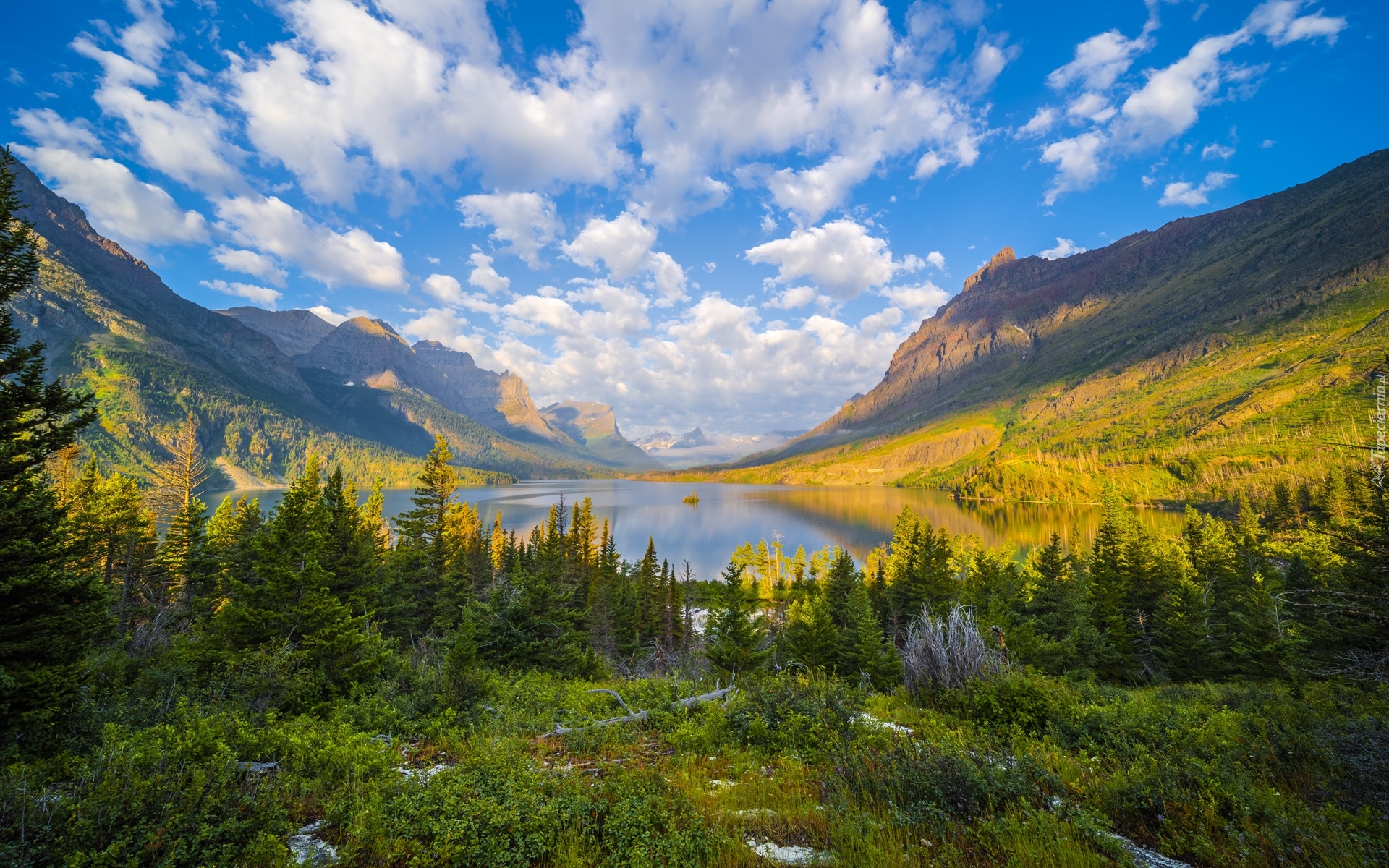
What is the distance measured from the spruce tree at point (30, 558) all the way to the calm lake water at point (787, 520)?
64.2 meters

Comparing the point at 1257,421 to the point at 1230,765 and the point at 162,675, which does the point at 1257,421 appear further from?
the point at 162,675

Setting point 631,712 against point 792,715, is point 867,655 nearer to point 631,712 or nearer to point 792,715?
point 631,712

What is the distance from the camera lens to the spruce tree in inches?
279

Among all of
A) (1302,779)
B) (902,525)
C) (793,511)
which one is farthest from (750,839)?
(793,511)

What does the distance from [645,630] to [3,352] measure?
121 ft

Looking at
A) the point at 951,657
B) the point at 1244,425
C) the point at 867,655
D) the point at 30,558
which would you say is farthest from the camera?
the point at 1244,425

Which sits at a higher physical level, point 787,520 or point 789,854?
point 789,854

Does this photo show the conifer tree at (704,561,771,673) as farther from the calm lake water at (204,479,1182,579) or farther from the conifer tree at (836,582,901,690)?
the calm lake water at (204,479,1182,579)

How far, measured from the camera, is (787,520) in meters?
122

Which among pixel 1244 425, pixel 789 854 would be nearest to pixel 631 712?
pixel 789 854

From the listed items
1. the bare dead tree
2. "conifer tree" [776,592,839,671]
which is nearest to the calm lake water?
"conifer tree" [776,592,839,671]

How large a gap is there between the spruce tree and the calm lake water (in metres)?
64.2

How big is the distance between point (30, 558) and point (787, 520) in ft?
397

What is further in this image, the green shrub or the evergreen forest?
the green shrub
